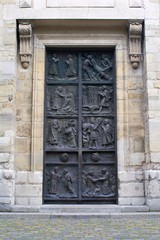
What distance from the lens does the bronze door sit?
1004cm

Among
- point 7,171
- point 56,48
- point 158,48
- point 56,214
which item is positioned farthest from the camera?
point 56,48

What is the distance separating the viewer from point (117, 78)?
33.9 feet

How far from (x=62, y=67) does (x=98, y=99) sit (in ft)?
4.51

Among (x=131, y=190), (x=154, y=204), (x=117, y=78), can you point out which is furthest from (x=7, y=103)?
(x=154, y=204)

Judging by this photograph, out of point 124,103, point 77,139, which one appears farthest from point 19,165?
point 124,103

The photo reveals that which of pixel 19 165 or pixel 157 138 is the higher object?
pixel 157 138

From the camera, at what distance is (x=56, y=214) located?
846 cm

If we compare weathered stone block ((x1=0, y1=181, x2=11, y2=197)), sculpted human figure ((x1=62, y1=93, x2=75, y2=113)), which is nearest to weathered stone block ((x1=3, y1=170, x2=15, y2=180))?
weathered stone block ((x1=0, y1=181, x2=11, y2=197))

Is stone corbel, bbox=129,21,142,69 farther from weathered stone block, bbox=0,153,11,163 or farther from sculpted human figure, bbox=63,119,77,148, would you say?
weathered stone block, bbox=0,153,11,163

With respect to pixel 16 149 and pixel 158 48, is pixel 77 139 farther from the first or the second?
pixel 158 48

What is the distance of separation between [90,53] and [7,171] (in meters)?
4.07

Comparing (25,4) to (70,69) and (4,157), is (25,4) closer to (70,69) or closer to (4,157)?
(70,69)

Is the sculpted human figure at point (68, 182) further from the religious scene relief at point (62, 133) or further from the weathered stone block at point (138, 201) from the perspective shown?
the weathered stone block at point (138, 201)

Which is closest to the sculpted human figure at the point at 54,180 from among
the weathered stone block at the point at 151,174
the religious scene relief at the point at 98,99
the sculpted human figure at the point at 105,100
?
the religious scene relief at the point at 98,99
